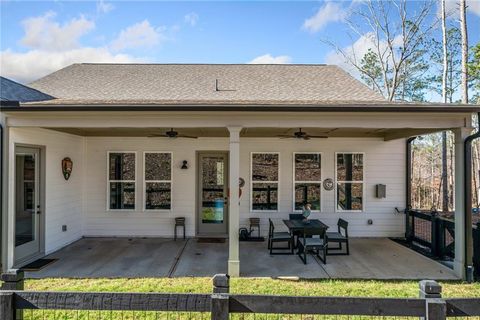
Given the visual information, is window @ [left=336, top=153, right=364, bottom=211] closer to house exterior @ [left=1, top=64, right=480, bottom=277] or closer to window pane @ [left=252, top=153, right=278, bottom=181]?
house exterior @ [left=1, top=64, right=480, bottom=277]

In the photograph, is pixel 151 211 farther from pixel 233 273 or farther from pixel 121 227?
pixel 233 273

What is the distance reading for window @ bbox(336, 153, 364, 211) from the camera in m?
9.20

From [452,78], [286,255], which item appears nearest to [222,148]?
[286,255]

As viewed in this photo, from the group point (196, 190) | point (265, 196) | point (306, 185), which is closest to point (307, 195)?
point (306, 185)

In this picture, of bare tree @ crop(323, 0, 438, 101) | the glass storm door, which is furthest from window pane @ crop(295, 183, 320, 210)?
bare tree @ crop(323, 0, 438, 101)

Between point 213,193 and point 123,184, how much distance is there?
255 cm

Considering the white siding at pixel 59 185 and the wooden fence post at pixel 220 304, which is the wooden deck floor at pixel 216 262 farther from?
the wooden fence post at pixel 220 304

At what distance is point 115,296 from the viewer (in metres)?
2.20

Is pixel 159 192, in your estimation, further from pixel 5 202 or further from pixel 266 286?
pixel 266 286

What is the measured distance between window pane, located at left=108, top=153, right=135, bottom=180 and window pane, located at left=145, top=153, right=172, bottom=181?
42 cm

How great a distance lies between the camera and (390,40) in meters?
17.6

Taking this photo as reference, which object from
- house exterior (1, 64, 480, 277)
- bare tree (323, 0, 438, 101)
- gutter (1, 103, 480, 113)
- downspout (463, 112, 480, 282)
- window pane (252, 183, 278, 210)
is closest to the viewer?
gutter (1, 103, 480, 113)

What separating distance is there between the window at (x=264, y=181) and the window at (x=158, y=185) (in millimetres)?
2387

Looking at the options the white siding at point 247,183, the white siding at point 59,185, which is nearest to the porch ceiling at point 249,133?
the white siding at point 247,183
